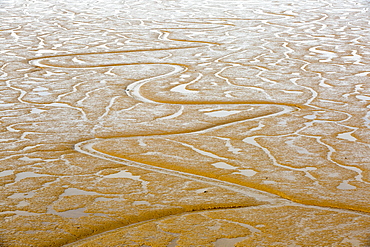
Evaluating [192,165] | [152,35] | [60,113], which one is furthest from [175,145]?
[152,35]

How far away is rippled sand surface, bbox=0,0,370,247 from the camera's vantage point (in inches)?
130

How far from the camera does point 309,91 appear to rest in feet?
22.3

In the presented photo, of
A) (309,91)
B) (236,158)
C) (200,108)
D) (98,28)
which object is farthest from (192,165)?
(98,28)

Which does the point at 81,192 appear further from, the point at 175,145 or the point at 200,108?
the point at 200,108

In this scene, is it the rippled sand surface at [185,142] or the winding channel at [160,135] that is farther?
the winding channel at [160,135]

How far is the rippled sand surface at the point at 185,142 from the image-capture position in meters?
3.31

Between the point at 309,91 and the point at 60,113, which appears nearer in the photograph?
the point at 60,113

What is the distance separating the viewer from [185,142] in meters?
4.88

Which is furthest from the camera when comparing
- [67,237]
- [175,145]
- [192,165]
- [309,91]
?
[309,91]

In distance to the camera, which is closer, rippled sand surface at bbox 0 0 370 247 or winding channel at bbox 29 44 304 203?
rippled sand surface at bbox 0 0 370 247

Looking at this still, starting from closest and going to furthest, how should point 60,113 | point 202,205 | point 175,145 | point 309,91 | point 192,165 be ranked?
point 202,205 < point 192,165 < point 175,145 < point 60,113 < point 309,91

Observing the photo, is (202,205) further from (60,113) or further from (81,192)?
(60,113)

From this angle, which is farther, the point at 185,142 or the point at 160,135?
the point at 160,135

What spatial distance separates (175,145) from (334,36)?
7.89m
